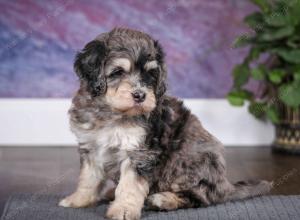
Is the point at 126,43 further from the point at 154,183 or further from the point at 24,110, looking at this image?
the point at 24,110

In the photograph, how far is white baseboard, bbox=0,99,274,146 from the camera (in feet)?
23.6

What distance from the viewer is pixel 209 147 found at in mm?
4441

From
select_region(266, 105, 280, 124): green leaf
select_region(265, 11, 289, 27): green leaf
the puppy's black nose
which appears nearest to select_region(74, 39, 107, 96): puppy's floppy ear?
the puppy's black nose

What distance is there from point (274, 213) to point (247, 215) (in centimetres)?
20

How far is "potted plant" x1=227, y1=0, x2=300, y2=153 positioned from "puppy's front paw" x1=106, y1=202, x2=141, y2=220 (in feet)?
9.62

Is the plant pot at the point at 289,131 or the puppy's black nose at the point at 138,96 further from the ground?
the puppy's black nose at the point at 138,96

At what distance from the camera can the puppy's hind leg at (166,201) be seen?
14.2 ft

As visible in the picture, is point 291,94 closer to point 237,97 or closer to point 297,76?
point 297,76

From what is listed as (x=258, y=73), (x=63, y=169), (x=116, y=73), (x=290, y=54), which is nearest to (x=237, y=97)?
(x=258, y=73)

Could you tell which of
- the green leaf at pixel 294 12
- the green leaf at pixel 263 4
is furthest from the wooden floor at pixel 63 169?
the green leaf at pixel 263 4

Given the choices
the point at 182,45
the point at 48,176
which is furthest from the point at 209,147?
the point at 182,45

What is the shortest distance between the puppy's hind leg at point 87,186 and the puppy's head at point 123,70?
1.47 feet

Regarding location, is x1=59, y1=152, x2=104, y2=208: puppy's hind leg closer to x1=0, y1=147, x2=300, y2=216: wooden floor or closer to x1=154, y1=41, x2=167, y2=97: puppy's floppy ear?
x1=0, y1=147, x2=300, y2=216: wooden floor

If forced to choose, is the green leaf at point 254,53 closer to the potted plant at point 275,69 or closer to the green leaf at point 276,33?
the potted plant at point 275,69
